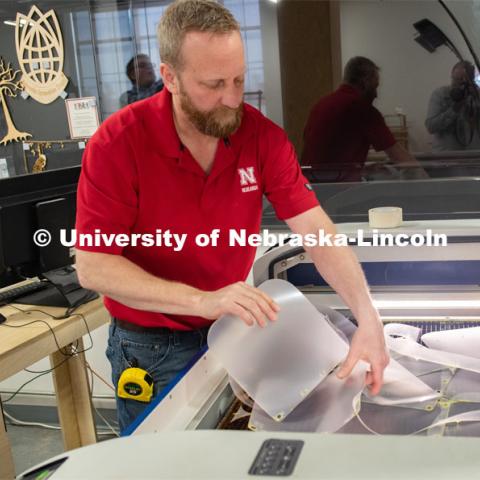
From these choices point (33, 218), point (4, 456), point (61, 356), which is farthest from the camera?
point (61, 356)

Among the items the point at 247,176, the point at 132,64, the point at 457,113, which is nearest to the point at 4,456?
the point at 247,176

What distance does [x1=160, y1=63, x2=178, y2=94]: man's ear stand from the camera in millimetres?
1418

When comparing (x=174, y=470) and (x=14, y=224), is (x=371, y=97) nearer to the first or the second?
(x=14, y=224)

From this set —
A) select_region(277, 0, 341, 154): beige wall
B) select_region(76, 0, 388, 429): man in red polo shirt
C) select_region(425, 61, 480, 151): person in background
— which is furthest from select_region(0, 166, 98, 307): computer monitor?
select_region(425, 61, 480, 151): person in background

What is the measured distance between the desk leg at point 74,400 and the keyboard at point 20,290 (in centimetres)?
27

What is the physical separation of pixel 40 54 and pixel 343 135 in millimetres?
1579

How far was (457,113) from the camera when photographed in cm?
270

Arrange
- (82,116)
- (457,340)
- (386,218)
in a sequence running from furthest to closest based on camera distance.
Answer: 1. (82,116)
2. (386,218)
3. (457,340)

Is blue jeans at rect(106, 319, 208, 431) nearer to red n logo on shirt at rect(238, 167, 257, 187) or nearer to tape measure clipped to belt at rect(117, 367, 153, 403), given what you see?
tape measure clipped to belt at rect(117, 367, 153, 403)

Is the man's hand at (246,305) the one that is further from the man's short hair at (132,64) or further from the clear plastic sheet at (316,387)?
the man's short hair at (132,64)

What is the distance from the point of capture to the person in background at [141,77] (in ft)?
9.91

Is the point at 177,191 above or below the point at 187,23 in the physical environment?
below

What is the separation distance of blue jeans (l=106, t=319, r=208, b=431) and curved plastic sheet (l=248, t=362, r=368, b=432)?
1.58 ft

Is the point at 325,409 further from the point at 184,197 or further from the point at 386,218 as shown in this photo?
the point at 386,218
